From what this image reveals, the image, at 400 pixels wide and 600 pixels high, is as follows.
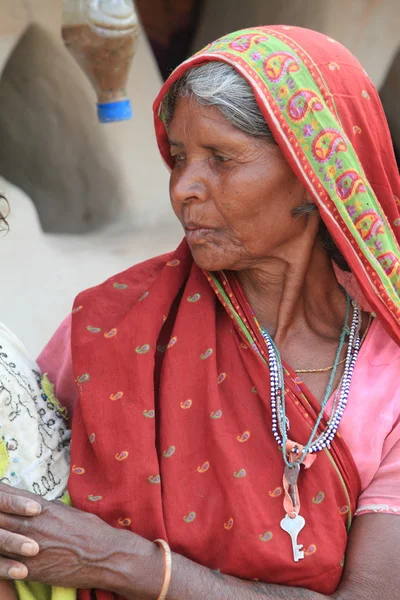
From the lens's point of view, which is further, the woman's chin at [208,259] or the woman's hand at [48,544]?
the woman's chin at [208,259]

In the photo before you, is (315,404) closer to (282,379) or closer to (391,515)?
(282,379)

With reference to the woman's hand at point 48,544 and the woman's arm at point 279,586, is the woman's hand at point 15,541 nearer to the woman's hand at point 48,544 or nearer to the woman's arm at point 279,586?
the woman's hand at point 48,544

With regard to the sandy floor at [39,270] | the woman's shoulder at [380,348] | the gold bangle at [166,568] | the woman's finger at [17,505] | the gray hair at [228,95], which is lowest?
the sandy floor at [39,270]

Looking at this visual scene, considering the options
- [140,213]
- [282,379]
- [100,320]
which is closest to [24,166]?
[140,213]

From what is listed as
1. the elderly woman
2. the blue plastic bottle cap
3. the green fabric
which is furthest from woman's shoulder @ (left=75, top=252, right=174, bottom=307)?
the blue plastic bottle cap

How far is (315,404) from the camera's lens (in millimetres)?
1874

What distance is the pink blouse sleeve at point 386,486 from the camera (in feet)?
5.75

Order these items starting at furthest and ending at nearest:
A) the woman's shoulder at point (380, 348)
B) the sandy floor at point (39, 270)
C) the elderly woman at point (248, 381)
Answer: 1. the sandy floor at point (39, 270)
2. the woman's shoulder at point (380, 348)
3. the elderly woman at point (248, 381)

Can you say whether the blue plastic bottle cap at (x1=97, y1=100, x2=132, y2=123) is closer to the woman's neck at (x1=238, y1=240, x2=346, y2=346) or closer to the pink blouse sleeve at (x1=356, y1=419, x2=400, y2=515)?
the woman's neck at (x1=238, y1=240, x2=346, y2=346)

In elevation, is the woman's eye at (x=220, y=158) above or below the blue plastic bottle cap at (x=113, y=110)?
above

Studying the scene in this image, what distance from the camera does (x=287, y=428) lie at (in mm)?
1835

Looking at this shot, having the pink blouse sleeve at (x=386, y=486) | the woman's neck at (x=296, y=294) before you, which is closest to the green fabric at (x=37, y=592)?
the pink blouse sleeve at (x=386, y=486)

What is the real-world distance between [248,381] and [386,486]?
0.37m

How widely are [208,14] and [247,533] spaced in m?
3.55
